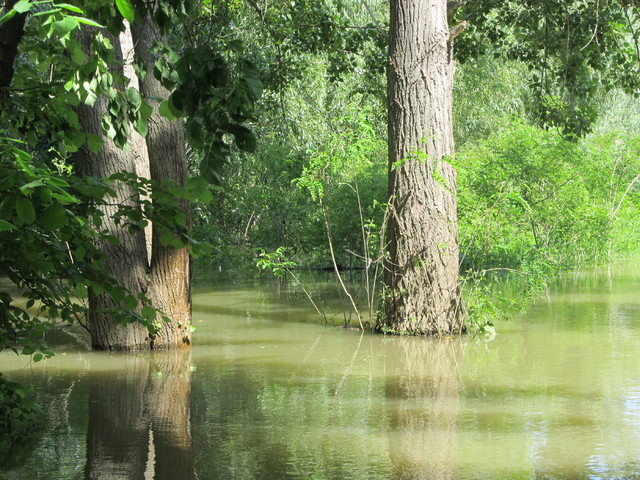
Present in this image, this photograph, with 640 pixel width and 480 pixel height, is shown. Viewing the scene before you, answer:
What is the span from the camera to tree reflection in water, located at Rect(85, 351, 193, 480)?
5496 millimetres

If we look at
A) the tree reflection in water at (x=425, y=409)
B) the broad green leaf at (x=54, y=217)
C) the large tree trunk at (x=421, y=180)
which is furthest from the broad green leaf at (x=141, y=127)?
the large tree trunk at (x=421, y=180)

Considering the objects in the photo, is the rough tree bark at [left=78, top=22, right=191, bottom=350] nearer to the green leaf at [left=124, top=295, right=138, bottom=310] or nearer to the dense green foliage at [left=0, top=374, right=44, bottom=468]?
the dense green foliage at [left=0, top=374, right=44, bottom=468]

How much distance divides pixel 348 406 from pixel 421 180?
4852 mm

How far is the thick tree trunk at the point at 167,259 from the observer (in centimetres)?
1060

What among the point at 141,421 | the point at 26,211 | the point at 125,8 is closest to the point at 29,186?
the point at 26,211

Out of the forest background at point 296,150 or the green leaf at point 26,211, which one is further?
the forest background at point 296,150

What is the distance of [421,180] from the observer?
11.5 metres

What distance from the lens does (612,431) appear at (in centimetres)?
626

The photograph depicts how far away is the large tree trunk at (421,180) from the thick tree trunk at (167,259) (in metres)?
2.71

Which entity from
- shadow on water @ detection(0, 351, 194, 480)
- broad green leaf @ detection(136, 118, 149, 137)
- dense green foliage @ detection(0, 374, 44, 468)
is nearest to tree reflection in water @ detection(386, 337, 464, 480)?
shadow on water @ detection(0, 351, 194, 480)

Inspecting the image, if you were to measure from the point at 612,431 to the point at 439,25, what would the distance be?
6904mm

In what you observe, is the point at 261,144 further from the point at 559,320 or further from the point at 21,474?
the point at 21,474

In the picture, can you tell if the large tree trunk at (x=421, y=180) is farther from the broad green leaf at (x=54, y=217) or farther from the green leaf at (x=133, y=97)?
the broad green leaf at (x=54, y=217)

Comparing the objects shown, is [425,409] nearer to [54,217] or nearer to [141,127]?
[141,127]
